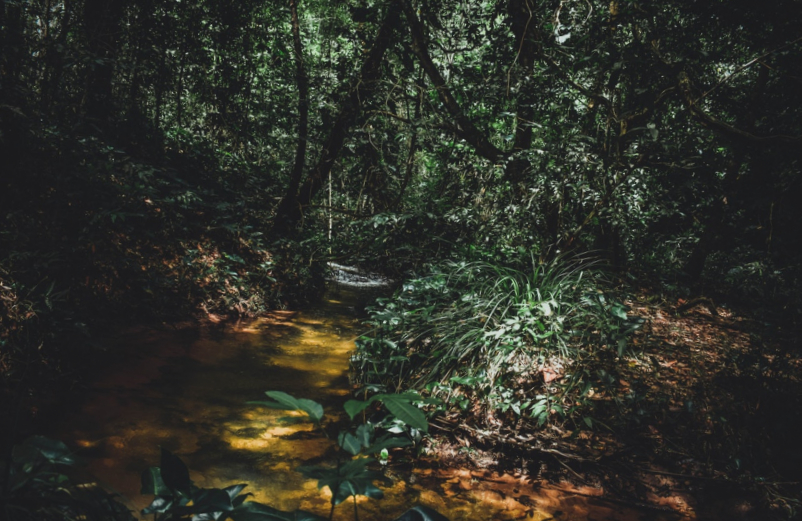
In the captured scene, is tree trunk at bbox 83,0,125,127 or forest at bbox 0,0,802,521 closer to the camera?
forest at bbox 0,0,802,521

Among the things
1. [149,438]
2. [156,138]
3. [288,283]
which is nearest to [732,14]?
[149,438]

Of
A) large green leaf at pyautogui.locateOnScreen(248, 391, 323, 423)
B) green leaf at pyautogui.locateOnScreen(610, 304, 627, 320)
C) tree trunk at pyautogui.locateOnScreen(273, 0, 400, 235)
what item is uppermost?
tree trunk at pyautogui.locateOnScreen(273, 0, 400, 235)

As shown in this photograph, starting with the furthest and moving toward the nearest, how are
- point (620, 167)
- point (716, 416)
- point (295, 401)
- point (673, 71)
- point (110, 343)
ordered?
point (620, 167) → point (110, 343) → point (673, 71) → point (716, 416) → point (295, 401)

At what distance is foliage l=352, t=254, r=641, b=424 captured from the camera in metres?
3.18

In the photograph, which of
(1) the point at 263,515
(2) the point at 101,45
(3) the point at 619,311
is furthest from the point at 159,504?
(2) the point at 101,45

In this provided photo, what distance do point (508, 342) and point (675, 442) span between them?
3.85ft

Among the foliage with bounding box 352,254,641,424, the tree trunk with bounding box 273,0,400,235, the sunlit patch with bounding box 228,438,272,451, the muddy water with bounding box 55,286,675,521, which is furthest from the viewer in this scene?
the tree trunk with bounding box 273,0,400,235

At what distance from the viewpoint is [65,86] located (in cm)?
534

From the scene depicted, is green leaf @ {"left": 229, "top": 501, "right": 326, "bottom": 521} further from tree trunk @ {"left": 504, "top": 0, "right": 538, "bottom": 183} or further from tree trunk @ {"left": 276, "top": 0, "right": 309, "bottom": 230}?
tree trunk @ {"left": 276, "top": 0, "right": 309, "bottom": 230}

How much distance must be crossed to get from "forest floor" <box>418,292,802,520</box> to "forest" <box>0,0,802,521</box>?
0.02 metres

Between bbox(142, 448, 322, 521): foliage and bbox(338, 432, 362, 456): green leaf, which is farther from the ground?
bbox(338, 432, 362, 456): green leaf

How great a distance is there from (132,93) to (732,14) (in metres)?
7.26

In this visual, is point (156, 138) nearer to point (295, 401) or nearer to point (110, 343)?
point (110, 343)

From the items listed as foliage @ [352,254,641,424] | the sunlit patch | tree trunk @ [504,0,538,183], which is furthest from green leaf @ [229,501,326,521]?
tree trunk @ [504,0,538,183]
